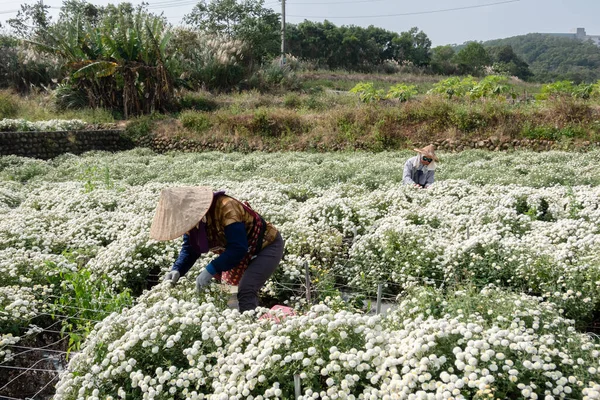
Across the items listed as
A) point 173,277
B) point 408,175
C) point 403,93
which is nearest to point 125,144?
point 403,93

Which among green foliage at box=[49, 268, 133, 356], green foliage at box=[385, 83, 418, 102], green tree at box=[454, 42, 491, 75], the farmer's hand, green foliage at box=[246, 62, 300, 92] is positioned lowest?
green foliage at box=[49, 268, 133, 356]

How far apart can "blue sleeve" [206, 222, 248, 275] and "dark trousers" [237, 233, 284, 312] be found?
0.36 metres

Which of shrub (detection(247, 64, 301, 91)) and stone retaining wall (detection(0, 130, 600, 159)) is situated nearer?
stone retaining wall (detection(0, 130, 600, 159))

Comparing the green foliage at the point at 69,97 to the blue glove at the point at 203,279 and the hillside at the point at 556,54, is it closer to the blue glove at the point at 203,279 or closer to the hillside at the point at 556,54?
the blue glove at the point at 203,279

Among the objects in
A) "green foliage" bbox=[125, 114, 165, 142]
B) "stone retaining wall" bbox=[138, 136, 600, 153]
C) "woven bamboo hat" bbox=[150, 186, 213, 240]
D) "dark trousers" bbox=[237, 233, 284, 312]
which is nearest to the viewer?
"woven bamboo hat" bbox=[150, 186, 213, 240]

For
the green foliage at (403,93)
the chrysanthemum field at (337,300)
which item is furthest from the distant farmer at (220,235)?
the green foliage at (403,93)

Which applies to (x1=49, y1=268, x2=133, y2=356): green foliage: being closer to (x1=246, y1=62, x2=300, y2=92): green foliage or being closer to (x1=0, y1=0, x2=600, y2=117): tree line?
(x1=0, y1=0, x2=600, y2=117): tree line

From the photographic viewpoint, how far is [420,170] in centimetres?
921

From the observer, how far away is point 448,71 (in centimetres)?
5803

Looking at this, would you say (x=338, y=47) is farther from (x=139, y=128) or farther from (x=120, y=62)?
(x=139, y=128)

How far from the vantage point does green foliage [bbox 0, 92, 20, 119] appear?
21911 mm

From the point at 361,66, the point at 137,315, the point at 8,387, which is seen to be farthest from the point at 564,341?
the point at 361,66

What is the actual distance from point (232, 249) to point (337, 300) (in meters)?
1.10

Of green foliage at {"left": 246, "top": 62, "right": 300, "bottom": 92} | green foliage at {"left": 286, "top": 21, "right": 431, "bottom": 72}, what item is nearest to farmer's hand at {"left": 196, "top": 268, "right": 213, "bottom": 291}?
green foliage at {"left": 246, "top": 62, "right": 300, "bottom": 92}
